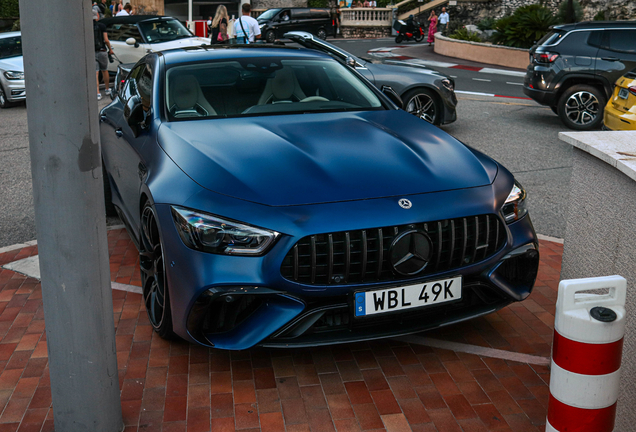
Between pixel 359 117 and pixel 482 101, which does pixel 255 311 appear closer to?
pixel 359 117

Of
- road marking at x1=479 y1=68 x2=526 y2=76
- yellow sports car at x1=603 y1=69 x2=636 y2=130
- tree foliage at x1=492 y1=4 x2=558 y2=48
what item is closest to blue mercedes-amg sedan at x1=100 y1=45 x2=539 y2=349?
yellow sports car at x1=603 y1=69 x2=636 y2=130

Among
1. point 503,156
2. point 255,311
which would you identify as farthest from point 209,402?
point 503,156

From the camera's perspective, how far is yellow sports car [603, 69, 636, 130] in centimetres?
707

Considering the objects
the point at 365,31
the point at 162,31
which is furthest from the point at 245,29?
the point at 365,31

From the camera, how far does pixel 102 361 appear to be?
8.86 ft

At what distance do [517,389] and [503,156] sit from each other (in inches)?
221

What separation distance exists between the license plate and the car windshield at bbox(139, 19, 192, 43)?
528 inches

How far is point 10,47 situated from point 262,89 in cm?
1132

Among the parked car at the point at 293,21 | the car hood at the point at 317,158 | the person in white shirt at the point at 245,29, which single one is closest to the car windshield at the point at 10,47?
the person in white shirt at the point at 245,29

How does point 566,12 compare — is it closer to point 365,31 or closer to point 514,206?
point 365,31

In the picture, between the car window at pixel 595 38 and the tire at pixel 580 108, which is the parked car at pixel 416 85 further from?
the car window at pixel 595 38

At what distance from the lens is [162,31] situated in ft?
50.8

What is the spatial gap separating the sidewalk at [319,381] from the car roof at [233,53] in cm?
194

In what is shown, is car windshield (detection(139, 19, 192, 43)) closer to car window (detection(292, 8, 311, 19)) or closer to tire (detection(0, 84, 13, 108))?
tire (detection(0, 84, 13, 108))
